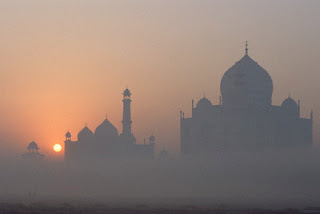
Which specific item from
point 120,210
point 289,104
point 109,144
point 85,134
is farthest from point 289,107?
point 120,210

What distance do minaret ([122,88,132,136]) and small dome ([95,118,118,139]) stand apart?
10.1ft

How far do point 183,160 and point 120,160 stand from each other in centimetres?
1035

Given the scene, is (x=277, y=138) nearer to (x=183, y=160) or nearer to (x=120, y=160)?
(x=183, y=160)

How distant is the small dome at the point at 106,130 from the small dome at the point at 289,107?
20.0 metres

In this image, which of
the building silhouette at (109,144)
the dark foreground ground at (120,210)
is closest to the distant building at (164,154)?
the building silhouette at (109,144)

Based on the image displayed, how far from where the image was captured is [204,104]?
3735 inches

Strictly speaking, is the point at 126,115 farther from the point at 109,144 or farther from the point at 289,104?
the point at 289,104

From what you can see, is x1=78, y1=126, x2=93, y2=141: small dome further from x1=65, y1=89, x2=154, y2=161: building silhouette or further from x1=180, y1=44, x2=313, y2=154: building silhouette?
x1=180, y1=44, x2=313, y2=154: building silhouette

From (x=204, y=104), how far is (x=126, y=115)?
31.8 feet

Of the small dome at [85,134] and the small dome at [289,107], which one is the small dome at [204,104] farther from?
the small dome at [85,134]

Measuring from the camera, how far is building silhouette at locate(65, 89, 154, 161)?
100375 millimetres

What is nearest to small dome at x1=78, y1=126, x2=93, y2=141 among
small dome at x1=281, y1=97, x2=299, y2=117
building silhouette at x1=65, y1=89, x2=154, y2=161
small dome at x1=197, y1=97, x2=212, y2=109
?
building silhouette at x1=65, y1=89, x2=154, y2=161

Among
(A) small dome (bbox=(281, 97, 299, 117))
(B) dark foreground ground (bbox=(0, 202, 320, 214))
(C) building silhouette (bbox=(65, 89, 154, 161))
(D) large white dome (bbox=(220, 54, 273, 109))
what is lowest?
(B) dark foreground ground (bbox=(0, 202, 320, 214))

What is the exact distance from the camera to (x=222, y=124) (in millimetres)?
93750
